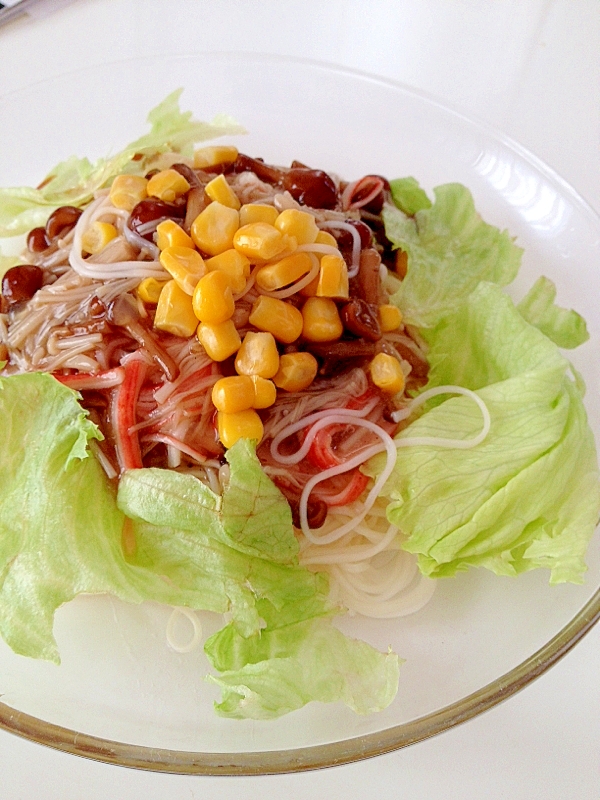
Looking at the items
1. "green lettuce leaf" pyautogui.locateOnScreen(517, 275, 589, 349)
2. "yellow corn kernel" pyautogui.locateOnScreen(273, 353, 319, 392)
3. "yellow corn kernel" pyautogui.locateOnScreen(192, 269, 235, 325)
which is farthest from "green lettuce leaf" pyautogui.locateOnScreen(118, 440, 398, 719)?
"green lettuce leaf" pyautogui.locateOnScreen(517, 275, 589, 349)

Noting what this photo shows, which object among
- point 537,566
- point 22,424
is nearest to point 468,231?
point 537,566

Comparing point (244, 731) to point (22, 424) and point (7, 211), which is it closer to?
point (22, 424)

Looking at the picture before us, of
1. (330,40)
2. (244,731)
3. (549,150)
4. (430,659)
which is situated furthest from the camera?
(330,40)

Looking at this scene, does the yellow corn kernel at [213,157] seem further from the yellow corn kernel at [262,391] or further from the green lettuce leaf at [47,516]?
the green lettuce leaf at [47,516]

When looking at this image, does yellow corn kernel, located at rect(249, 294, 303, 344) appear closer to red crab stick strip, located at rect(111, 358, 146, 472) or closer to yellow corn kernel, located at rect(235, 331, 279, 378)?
yellow corn kernel, located at rect(235, 331, 279, 378)

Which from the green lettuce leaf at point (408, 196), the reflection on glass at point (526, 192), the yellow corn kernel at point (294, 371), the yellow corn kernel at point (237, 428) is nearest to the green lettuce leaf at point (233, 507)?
the yellow corn kernel at point (237, 428)

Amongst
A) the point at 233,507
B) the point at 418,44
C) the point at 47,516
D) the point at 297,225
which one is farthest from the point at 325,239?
the point at 418,44

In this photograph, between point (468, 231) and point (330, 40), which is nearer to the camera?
point (468, 231)
